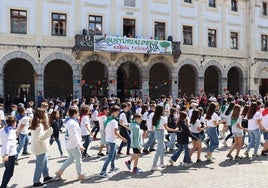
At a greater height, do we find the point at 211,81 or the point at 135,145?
the point at 211,81

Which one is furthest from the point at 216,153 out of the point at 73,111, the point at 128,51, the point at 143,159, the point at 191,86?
the point at 191,86

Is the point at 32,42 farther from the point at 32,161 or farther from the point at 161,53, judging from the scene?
the point at 32,161

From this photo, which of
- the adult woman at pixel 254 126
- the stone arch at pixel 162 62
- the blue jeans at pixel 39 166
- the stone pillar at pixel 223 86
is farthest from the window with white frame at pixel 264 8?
the blue jeans at pixel 39 166

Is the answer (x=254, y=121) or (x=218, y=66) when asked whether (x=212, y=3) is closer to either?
(x=218, y=66)

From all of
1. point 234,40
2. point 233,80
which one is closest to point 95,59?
point 234,40

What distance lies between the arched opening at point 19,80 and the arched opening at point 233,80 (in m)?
18.0

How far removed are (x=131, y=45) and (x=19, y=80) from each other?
934 centimetres

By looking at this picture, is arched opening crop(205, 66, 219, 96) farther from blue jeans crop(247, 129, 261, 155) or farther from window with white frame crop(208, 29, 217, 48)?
blue jeans crop(247, 129, 261, 155)

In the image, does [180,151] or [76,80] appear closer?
[180,151]

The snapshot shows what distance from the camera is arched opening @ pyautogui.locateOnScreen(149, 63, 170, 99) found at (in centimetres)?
3353

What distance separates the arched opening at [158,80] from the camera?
110ft

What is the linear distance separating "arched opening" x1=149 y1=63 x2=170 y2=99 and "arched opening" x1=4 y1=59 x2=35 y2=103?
1028 centimetres

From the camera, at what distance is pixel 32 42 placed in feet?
85.0

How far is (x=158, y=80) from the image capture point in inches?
1337
